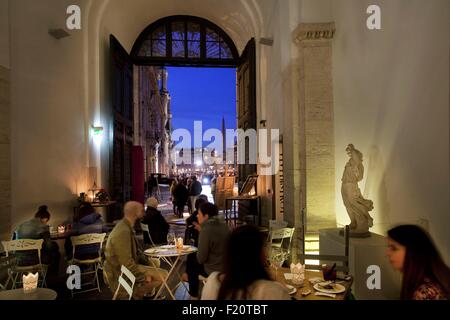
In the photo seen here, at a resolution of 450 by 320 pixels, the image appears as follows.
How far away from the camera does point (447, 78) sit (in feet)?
13.0

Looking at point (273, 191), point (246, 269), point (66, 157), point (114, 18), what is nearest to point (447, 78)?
point (246, 269)

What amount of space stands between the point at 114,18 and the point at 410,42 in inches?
356

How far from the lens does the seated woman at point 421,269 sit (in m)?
2.08

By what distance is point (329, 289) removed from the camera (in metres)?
3.13

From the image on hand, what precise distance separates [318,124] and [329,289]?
4103 mm

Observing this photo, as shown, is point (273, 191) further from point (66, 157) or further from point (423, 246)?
point (423, 246)

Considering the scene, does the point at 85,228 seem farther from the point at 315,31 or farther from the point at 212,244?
the point at 315,31

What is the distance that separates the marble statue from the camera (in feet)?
16.7

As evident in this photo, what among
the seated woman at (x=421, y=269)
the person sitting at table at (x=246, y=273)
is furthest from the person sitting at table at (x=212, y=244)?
the seated woman at (x=421, y=269)

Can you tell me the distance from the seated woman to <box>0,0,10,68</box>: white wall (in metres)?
6.27

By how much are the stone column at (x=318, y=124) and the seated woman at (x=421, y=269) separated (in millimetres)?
4553

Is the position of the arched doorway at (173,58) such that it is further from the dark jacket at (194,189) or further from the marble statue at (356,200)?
the marble statue at (356,200)

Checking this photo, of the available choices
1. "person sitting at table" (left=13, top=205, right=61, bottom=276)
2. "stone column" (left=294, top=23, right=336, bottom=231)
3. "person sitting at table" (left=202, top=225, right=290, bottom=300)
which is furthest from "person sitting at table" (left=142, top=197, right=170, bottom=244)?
"person sitting at table" (left=202, top=225, right=290, bottom=300)

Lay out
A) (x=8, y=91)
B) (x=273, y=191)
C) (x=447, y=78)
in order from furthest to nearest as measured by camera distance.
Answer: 1. (x=273, y=191)
2. (x=8, y=91)
3. (x=447, y=78)
